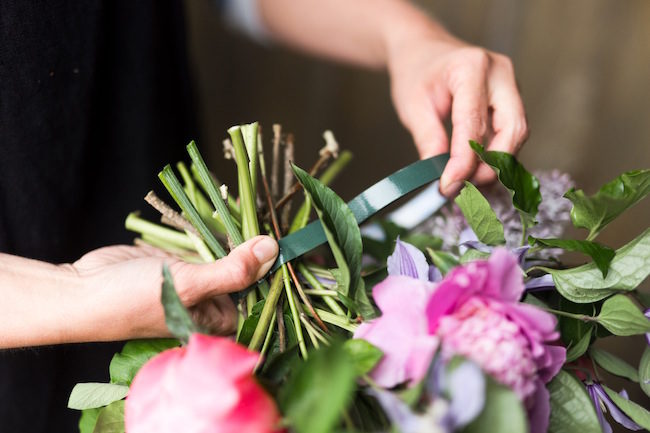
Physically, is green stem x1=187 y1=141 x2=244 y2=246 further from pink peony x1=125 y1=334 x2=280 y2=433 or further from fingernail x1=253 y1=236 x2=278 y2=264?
pink peony x1=125 y1=334 x2=280 y2=433

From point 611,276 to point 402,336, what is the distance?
0.14 meters

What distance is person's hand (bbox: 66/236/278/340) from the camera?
323mm

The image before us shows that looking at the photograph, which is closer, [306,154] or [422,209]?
[422,209]

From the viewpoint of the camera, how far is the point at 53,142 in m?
0.49

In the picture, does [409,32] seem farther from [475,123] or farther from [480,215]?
[480,215]

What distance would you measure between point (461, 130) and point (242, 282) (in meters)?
0.20

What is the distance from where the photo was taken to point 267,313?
1.06ft

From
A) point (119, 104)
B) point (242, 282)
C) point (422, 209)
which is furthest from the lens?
point (119, 104)

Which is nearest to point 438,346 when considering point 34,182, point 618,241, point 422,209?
point 422,209

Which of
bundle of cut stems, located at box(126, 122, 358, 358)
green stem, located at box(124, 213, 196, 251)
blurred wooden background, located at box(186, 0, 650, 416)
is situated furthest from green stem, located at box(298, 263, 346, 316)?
blurred wooden background, located at box(186, 0, 650, 416)

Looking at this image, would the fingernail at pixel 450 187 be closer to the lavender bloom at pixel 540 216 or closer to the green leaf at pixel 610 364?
the lavender bloom at pixel 540 216

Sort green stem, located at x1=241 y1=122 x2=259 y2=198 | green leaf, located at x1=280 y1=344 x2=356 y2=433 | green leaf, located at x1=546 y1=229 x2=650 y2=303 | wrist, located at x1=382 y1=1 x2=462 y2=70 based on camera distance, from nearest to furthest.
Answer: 1. green leaf, located at x1=280 y1=344 x2=356 y2=433
2. green leaf, located at x1=546 y1=229 x2=650 y2=303
3. green stem, located at x1=241 y1=122 x2=259 y2=198
4. wrist, located at x1=382 y1=1 x2=462 y2=70

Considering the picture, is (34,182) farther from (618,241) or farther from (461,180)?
(618,241)

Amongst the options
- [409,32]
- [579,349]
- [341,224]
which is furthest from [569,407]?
[409,32]
